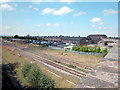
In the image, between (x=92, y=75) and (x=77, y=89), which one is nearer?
(x=77, y=89)

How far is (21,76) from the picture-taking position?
42.6 feet

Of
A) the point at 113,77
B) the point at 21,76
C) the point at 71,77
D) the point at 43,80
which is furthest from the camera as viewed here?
the point at 21,76

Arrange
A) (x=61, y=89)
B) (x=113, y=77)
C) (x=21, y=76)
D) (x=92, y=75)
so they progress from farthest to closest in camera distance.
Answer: (x=21, y=76), (x=61, y=89), (x=92, y=75), (x=113, y=77)

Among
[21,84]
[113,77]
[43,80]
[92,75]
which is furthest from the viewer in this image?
[21,84]

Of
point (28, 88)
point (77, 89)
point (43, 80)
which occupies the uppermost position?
point (77, 89)

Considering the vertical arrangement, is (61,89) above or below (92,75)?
below

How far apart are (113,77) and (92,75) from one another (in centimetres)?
54

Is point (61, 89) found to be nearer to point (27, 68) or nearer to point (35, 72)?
point (35, 72)

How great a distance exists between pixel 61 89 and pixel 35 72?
3378 mm

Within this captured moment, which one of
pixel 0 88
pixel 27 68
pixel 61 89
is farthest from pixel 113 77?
pixel 27 68

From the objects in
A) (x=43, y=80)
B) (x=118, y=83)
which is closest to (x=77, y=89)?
(x=118, y=83)

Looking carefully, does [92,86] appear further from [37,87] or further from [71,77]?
[71,77]

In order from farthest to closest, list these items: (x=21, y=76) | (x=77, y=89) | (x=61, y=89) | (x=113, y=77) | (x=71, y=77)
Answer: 1. (x=21, y=76)
2. (x=71, y=77)
3. (x=61, y=89)
4. (x=113, y=77)
5. (x=77, y=89)

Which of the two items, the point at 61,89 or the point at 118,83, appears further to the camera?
the point at 61,89
